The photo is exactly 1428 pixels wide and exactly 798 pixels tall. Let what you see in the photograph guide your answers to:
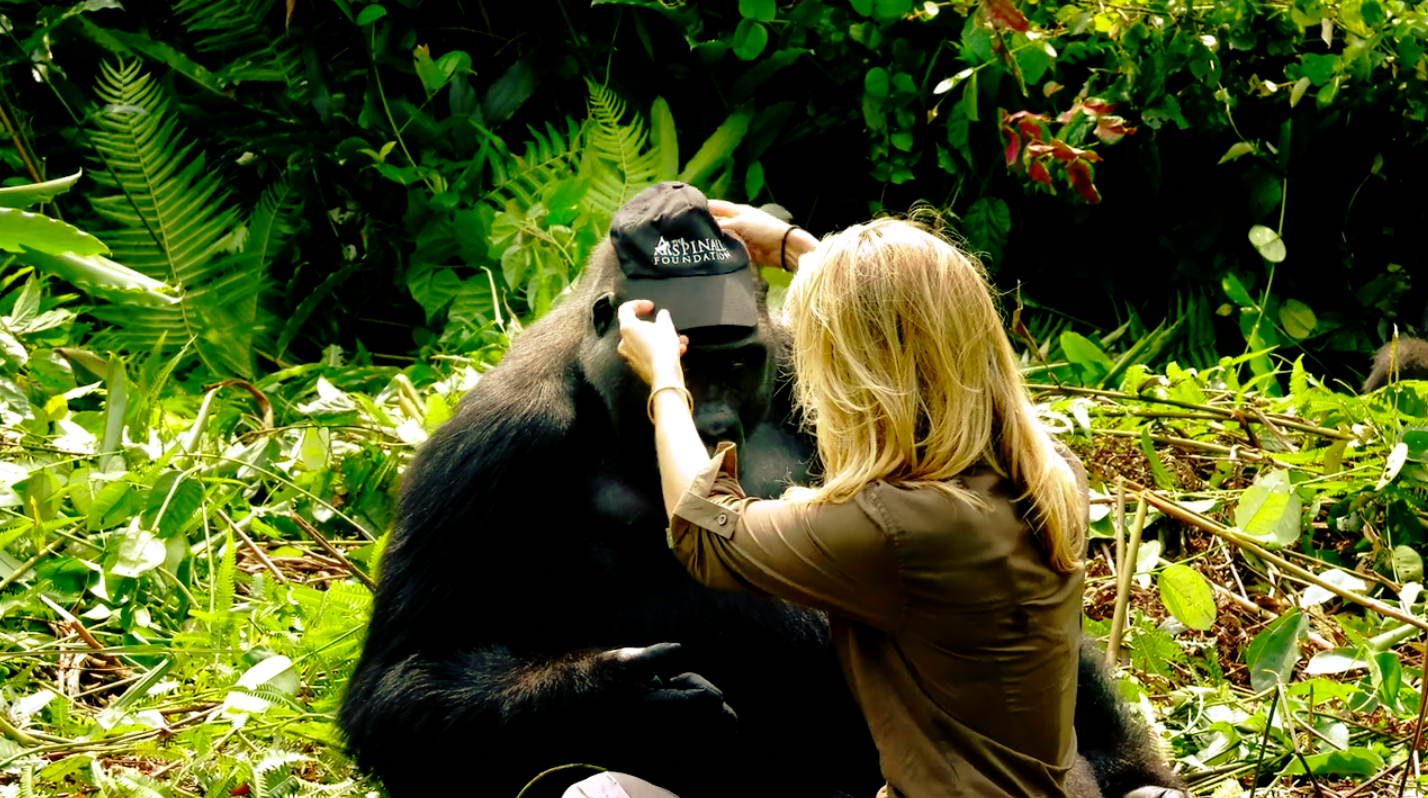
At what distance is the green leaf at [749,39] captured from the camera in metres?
5.93

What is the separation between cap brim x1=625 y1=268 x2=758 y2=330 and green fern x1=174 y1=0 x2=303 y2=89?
3868 millimetres

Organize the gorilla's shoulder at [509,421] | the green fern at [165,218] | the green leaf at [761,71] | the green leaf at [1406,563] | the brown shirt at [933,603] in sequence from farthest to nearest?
the green leaf at [761,71]
the green fern at [165,218]
the green leaf at [1406,563]
the gorilla's shoulder at [509,421]
the brown shirt at [933,603]

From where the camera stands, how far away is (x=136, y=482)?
3750 mm

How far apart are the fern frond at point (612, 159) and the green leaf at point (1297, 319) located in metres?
2.50

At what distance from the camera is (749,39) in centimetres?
595

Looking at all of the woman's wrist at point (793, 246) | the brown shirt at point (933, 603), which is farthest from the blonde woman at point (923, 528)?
the woman's wrist at point (793, 246)

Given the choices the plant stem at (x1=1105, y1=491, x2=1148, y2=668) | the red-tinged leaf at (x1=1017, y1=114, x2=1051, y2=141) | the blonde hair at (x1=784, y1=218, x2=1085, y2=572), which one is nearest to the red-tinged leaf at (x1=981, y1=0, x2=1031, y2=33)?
the red-tinged leaf at (x1=1017, y1=114, x2=1051, y2=141)

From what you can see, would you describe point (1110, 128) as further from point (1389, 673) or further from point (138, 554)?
point (138, 554)

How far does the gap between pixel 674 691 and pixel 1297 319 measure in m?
4.04

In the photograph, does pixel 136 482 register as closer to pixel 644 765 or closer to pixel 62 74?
pixel 644 765

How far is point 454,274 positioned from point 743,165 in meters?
1.30

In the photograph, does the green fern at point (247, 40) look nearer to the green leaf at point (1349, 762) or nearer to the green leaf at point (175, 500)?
the green leaf at point (175, 500)

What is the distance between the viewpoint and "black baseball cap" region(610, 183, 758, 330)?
292 centimetres

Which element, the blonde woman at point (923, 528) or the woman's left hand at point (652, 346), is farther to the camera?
the woman's left hand at point (652, 346)
